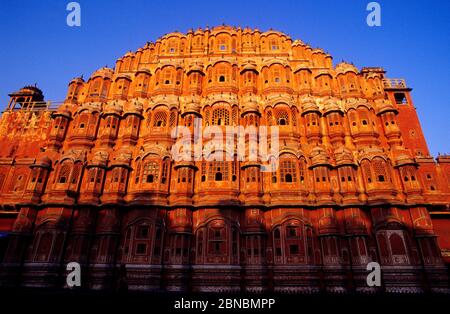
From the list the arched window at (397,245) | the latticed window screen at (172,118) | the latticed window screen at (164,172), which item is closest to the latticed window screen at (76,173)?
the latticed window screen at (164,172)

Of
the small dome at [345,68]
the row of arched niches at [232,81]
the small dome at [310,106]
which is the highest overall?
the small dome at [345,68]

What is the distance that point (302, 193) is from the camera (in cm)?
1917

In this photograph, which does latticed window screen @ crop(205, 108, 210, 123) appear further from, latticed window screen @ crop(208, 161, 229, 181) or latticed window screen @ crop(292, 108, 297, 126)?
latticed window screen @ crop(292, 108, 297, 126)

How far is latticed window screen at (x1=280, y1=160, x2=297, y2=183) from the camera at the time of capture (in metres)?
19.9

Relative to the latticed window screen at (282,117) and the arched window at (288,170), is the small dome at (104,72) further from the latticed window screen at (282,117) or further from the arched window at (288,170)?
the arched window at (288,170)

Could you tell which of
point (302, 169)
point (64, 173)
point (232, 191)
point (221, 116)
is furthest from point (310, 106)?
point (64, 173)

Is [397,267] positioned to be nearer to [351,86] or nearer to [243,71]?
[351,86]

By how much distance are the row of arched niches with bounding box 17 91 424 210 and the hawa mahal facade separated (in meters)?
0.10

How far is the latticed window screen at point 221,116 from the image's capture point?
74.2 ft

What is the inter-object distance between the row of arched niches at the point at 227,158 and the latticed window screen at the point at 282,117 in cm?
8

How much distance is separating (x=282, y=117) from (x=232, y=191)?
24.9 ft

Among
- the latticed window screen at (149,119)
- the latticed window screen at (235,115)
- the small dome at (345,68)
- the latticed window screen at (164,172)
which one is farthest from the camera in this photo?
the small dome at (345,68)

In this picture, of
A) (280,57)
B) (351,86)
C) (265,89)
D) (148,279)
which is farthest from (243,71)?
(148,279)

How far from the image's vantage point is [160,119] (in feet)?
75.7
